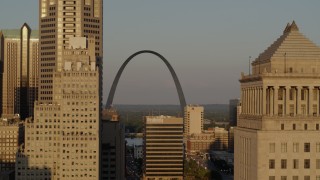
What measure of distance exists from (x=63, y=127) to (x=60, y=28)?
4482 cm

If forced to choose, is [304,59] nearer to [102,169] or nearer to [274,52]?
[274,52]

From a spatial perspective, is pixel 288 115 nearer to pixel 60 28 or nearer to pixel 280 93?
pixel 280 93

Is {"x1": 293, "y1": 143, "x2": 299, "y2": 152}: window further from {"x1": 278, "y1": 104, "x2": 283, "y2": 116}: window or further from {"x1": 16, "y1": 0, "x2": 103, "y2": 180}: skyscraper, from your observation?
{"x1": 16, "y1": 0, "x2": 103, "y2": 180}: skyscraper

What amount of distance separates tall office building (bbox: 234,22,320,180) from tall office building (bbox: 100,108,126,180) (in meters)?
124

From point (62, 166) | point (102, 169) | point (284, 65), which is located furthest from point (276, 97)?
point (102, 169)

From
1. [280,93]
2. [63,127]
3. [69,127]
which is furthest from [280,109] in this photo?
[63,127]

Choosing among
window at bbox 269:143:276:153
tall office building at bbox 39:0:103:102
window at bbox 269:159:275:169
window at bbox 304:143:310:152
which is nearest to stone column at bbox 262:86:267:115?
window at bbox 269:143:276:153

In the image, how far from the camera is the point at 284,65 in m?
50.8

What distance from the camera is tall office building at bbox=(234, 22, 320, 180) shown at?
4981cm

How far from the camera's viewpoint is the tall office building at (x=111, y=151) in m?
173

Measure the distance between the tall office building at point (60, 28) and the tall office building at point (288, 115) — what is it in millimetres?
139496

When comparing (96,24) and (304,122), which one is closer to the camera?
(304,122)

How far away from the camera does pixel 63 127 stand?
508ft

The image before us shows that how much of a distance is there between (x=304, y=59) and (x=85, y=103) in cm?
10781
